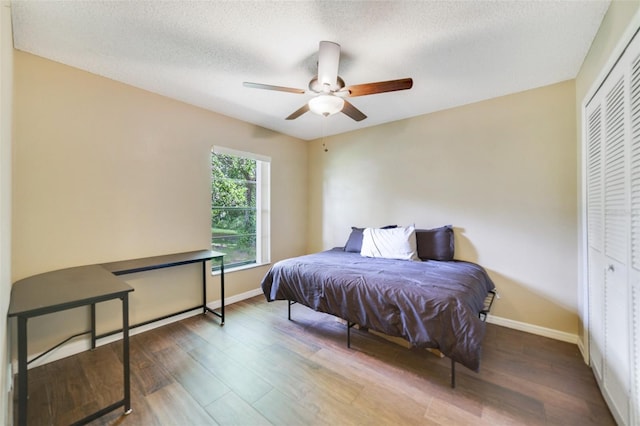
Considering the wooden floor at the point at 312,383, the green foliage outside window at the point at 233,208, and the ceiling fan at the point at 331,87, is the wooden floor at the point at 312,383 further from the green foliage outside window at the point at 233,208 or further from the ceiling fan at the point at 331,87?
the ceiling fan at the point at 331,87

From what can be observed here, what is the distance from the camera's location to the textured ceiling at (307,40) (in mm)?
1541

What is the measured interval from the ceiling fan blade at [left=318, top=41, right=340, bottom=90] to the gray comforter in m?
1.58

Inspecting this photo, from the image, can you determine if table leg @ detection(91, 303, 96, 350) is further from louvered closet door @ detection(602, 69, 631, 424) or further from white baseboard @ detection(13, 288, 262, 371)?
louvered closet door @ detection(602, 69, 631, 424)

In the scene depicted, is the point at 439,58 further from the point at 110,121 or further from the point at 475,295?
the point at 110,121

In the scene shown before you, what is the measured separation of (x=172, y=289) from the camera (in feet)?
9.10

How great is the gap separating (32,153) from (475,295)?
3.67 metres

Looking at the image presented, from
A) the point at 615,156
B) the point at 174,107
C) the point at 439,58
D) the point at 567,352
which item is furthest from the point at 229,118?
the point at 567,352

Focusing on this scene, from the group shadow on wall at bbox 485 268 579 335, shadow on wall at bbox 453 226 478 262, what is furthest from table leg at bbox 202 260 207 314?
shadow on wall at bbox 485 268 579 335

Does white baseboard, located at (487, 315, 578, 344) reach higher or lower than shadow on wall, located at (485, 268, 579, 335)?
lower

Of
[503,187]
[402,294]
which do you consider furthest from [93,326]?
[503,187]

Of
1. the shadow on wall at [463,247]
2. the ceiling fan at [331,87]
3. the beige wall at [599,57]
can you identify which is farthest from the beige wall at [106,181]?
the beige wall at [599,57]

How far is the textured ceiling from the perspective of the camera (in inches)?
60.7

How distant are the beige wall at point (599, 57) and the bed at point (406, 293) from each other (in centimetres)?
70

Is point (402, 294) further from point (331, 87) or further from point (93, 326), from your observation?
point (93, 326)
